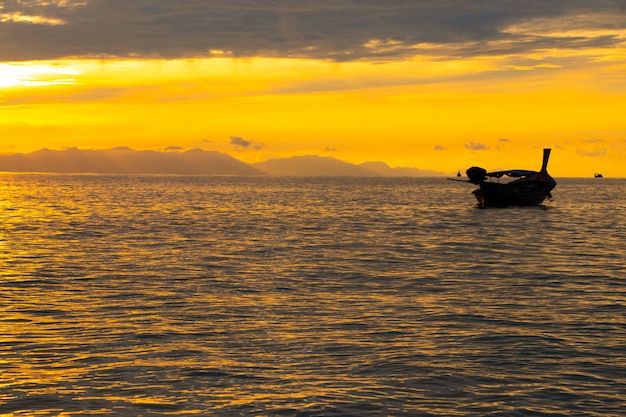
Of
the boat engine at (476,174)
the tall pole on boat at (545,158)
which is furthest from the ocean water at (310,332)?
the tall pole on boat at (545,158)

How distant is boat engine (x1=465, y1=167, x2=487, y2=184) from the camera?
94812 millimetres

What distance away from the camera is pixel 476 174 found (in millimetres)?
95438

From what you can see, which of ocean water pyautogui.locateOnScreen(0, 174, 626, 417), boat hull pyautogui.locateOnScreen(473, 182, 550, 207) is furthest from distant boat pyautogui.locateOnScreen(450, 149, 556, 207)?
ocean water pyautogui.locateOnScreen(0, 174, 626, 417)

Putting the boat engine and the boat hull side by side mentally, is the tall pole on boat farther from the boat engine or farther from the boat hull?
the boat engine

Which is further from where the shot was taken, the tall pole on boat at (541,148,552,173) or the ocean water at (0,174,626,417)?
the tall pole on boat at (541,148,552,173)

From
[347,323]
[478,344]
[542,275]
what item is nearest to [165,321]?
[347,323]

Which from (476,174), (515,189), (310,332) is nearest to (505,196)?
(515,189)

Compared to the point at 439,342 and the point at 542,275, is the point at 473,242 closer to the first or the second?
the point at 542,275

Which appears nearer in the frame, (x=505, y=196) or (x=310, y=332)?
(x=310, y=332)

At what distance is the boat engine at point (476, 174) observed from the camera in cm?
9481

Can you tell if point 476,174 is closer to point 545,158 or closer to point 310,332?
point 545,158

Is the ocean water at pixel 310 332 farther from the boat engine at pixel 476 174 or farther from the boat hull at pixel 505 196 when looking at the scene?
the boat hull at pixel 505 196

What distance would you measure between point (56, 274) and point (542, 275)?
2263cm

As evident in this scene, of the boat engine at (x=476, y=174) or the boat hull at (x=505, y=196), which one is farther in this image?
the boat hull at (x=505, y=196)
